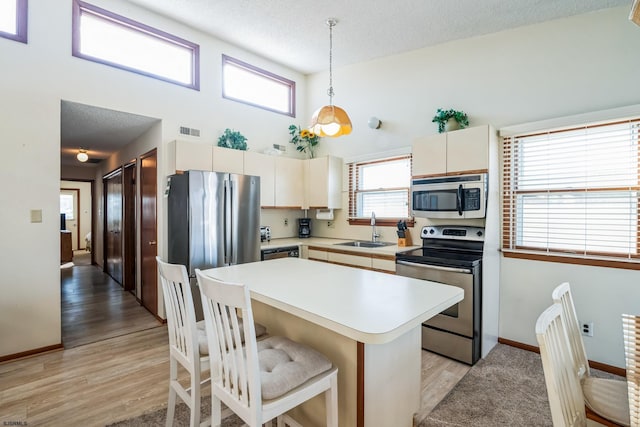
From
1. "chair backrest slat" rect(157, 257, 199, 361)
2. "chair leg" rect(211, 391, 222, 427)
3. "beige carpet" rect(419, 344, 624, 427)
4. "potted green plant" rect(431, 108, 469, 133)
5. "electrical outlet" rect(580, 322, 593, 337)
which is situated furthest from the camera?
"potted green plant" rect(431, 108, 469, 133)

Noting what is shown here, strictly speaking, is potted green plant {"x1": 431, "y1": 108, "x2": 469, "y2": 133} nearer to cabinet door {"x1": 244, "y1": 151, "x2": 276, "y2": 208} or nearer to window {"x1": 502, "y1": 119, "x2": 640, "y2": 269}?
window {"x1": 502, "y1": 119, "x2": 640, "y2": 269}

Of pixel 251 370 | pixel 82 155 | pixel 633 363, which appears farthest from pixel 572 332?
pixel 82 155

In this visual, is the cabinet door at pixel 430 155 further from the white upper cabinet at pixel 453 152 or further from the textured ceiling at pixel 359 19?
the textured ceiling at pixel 359 19

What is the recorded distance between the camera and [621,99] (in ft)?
8.50

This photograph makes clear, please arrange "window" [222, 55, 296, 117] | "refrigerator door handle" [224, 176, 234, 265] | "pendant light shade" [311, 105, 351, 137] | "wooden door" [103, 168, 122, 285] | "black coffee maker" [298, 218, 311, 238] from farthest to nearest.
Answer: "wooden door" [103, 168, 122, 285], "black coffee maker" [298, 218, 311, 238], "window" [222, 55, 296, 117], "refrigerator door handle" [224, 176, 234, 265], "pendant light shade" [311, 105, 351, 137]

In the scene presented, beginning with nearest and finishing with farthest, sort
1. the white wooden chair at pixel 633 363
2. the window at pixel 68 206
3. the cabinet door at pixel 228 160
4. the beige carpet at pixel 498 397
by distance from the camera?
the white wooden chair at pixel 633 363 → the beige carpet at pixel 498 397 → the cabinet door at pixel 228 160 → the window at pixel 68 206

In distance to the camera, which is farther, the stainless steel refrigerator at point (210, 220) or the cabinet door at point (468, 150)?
the stainless steel refrigerator at point (210, 220)

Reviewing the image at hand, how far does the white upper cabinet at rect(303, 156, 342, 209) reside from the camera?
14.7 feet

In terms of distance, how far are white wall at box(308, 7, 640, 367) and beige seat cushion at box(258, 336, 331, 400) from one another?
253 cm

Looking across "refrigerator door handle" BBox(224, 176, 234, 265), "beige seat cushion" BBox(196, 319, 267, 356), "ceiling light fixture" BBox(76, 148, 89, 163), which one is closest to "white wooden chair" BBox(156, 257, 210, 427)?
"beige seat cushion" BBox(196, 319, 267, 356)

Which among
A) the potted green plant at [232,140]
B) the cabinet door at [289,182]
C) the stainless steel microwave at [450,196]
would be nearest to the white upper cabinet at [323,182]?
the cabinet door at [289,182]

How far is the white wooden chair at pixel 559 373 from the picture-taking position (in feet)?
3.44

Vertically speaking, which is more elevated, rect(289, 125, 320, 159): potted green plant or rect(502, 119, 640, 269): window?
rect(289, 125, 320, 159): potted green plant

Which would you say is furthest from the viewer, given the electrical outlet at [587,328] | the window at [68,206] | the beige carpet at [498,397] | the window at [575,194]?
the window at [68,206]
